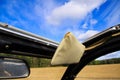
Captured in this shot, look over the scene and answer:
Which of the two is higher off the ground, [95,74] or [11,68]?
[11,68]

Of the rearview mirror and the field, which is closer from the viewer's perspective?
the rearview mirror

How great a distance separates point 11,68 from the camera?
9.11 feet

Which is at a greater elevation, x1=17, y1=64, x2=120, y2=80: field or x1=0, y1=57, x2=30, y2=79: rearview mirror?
x1=0, y1=57, x2=30, y2=79: rearview mirror

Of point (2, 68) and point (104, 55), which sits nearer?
point (2, 68)

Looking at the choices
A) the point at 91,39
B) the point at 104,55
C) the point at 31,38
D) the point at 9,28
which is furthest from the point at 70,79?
the point at 9,28

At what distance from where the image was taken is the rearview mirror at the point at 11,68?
8.81 ft

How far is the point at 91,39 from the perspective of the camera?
325 cm

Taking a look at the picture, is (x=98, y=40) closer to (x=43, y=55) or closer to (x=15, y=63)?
(x=43, y=55)

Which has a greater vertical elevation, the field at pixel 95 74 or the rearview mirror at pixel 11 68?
the rearview mirror at pixel 11 68

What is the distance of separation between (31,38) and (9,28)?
1.10ft

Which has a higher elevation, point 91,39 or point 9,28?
point 9,28

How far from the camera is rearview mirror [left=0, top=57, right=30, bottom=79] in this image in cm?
269

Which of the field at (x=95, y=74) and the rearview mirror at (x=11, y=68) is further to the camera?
the field at (x=95, y=74)

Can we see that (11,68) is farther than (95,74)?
No
